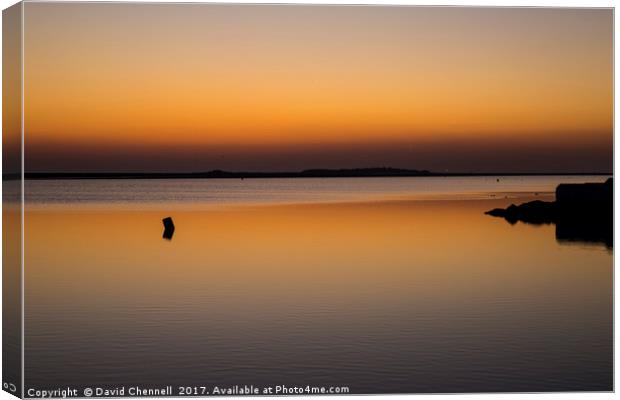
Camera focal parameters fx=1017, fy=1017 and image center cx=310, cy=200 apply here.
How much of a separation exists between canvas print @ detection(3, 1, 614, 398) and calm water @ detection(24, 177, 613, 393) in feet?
0.14

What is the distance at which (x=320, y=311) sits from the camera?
12.3m

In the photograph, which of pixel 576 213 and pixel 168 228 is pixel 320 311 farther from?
pixel 168 228

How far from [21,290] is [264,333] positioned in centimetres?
303

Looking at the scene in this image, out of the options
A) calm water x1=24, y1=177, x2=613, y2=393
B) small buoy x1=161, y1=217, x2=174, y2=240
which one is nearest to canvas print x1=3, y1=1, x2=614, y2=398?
calm water x1=24, y1=177, x2=613, y2=393

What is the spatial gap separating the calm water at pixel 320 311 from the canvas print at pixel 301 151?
0.04 m

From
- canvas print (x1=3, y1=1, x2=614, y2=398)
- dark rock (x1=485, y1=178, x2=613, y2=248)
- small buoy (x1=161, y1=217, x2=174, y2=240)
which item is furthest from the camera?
small buoy (x1=161, y1=217, x2=174, y2=240)

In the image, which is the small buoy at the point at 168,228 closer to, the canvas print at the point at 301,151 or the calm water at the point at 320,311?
the calm water at the point at 320,311

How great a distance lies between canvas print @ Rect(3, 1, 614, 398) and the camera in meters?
9.05

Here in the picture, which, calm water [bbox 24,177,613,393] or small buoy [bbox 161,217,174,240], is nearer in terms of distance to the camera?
calm water [bbox 24,177,613,393]

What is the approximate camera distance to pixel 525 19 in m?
9.55

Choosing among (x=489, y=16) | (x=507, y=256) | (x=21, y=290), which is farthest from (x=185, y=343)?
(x=507, y=256)

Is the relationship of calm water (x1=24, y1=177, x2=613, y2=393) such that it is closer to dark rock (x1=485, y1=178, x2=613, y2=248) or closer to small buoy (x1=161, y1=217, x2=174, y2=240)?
dark rock (x1=485, y1=178, x2=613, y2=248)

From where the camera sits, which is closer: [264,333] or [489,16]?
[489,16]

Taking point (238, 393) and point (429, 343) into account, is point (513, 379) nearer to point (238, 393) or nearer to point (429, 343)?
point (429, 343)
